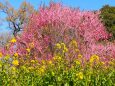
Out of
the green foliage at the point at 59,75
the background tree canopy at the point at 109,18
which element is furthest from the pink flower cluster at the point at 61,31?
the background tree canopy at the point at 109,18

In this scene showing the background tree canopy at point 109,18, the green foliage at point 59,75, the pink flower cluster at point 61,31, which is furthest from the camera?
the background tree canopy at point 109,18

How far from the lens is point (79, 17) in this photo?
2795 cm

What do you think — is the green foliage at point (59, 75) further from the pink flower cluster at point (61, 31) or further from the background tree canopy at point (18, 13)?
the background tree canopy at point (18, 13)

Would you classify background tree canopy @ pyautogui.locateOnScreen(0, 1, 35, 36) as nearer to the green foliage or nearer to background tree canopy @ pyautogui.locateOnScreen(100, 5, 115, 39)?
background tree canopy @ pyautogui.locateOnScreen(100, 5, 115, 39)

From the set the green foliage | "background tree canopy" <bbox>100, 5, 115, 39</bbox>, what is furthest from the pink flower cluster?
"background tree canopy" <bbox>100, 5, 115, 39</bbox>

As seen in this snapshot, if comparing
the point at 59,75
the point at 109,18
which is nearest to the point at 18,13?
the point at 109,18

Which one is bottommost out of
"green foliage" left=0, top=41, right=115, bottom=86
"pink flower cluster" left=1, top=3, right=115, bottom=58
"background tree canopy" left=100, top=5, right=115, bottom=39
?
"green foliage" left=0, top=41, right=115, bottom=86

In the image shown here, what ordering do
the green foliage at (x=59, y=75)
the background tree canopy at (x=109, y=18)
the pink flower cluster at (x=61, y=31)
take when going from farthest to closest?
the background tree canopy at (x=109, y=18), the pink flower cluster at (x=61, y=31), the green foliage at (x=59, y=75)

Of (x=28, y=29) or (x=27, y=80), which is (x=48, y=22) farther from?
(x=27, y=80)

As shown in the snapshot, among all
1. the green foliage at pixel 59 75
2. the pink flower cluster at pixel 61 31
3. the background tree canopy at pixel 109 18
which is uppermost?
the background tree canopy at pixel 109 18

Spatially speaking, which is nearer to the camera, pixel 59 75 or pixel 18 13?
pixel 59 75

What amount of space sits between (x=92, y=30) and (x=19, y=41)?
4986 mm

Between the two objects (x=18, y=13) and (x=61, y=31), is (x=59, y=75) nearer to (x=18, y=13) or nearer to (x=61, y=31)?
(x=61, y=31)

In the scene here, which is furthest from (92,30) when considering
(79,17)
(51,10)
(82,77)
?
(82,77)
